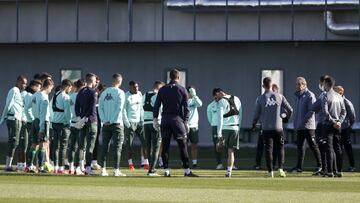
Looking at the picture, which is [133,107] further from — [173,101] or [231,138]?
[173,101]

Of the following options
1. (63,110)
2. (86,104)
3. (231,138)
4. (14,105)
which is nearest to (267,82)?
(231,138)

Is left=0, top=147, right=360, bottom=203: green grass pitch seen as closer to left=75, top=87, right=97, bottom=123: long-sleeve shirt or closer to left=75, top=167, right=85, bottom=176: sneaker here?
left=75, top=167, right=85, bottom=176: sneaker

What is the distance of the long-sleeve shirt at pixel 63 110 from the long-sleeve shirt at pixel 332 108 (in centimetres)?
551

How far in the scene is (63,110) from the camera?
26.5 m

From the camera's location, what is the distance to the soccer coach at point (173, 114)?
25.2 meters

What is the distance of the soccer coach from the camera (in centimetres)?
2525

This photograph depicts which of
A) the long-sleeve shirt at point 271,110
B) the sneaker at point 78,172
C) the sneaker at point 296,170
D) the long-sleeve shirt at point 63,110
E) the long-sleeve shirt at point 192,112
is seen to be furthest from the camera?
the long-sleeve shirt at point 192,112

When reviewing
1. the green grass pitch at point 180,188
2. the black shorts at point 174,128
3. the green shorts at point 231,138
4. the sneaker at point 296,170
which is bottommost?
the green grass pitch at point 180,188

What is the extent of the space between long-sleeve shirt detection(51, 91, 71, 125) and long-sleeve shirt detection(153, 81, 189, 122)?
7.21 ft

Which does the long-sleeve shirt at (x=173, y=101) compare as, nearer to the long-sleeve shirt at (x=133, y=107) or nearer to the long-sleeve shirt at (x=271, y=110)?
the long-sleeve shirt at (x=271, y=110)

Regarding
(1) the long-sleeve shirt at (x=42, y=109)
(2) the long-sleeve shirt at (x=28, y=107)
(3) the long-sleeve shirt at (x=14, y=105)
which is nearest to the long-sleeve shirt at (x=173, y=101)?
(1) the long-sleeve shirt at (x=42, y=109)

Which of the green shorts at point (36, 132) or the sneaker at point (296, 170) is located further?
the sneaker at point (296, 170)

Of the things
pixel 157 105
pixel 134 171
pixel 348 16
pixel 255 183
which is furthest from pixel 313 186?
pixel 348 16

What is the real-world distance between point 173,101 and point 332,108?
342 centimetres
